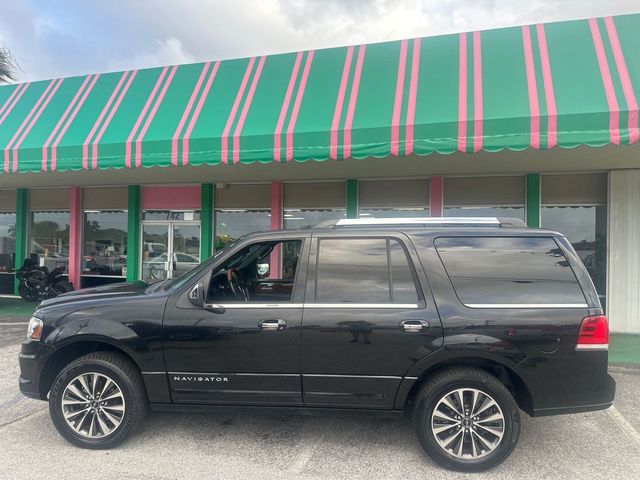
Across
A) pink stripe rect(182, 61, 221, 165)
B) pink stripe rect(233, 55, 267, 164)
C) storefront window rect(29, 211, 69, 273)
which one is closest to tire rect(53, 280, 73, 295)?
storefront window rect(29, 211, 69, 273)

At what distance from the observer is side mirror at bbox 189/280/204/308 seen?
11.3 ft

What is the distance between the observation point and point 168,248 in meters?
10.6

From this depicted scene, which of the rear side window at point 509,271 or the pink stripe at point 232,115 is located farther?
the pink stripe at point 232,115

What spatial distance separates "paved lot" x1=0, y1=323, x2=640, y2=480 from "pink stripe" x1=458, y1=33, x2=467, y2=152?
360 centimetres

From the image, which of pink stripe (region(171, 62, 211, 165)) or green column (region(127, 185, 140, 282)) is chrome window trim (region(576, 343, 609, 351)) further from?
green column (region(127, 185, 140, 282))

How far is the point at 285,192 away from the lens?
9703 millimetres

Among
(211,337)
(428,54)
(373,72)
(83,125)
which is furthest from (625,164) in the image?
(83,125)

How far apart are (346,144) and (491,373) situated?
3899mm

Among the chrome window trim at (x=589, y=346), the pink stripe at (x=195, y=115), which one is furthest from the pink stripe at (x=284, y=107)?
the chrome window trim at (x=589, y=346)

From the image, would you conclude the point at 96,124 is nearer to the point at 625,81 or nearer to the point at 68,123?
the point at 68,123

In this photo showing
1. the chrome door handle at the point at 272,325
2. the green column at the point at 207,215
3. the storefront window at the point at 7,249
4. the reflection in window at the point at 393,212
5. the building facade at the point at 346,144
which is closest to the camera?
the chrome door handle at the point at 272,325

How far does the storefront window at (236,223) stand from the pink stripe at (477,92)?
534 cm

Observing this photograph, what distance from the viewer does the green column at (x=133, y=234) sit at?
34.8 ft

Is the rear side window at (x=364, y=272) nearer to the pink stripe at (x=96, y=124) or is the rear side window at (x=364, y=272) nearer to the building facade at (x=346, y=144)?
the building facade at (x=346, y=144)
